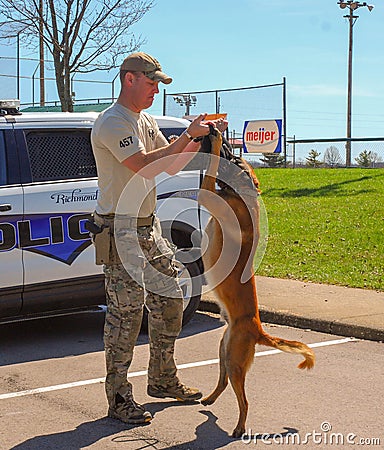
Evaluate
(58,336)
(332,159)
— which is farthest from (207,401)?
(332,159)

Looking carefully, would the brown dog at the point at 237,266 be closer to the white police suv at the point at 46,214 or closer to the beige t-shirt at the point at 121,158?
the beige t-shirt at the point at 121,158

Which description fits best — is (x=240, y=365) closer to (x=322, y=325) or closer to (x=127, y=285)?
(x=127, y=285)

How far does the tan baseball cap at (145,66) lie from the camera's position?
16.9ft

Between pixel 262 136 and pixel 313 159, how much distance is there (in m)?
3.39

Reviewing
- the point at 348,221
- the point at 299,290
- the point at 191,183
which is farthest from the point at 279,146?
the point at 191,183

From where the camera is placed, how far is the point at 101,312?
8.74 metres

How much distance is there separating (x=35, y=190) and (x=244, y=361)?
9.19ft

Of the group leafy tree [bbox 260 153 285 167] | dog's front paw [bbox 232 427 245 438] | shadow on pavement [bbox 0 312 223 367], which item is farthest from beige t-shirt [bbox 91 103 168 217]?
leafy tree [bbox 260 153 285 167]

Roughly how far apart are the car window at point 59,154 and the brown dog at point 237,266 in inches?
→ 93.1

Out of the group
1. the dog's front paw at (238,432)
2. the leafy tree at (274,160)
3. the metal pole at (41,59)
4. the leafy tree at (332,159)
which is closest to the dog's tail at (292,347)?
the dog's front paw at (238,432)

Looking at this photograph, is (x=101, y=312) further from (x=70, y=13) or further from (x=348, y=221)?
(x=70, y=13)

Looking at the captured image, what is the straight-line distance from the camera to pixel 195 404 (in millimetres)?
5695

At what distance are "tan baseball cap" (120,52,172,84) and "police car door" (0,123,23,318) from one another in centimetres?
218

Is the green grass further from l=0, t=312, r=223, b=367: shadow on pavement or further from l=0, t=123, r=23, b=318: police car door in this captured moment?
l=0, t=123, r=23, b=318: police car door
